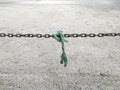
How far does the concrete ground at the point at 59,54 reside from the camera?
4.23 metres

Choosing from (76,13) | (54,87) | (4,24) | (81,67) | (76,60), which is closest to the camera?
(54,87)

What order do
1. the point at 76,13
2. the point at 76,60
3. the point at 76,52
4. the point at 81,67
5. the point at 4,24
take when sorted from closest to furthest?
the point at 81,67
the point at 76,60
the point at 76,52
the point at 4,24
the point at 76,13

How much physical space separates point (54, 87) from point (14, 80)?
2.79ft

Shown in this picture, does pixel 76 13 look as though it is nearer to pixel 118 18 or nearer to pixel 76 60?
pixel 118 18

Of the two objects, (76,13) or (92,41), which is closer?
(92,41)

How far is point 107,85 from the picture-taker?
411 cm

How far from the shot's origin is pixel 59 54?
211 inches

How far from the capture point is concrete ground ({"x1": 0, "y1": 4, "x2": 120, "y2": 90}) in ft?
13.9

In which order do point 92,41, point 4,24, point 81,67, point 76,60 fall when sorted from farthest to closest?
1. point 4,24
2. point 92,41
3. point 76,60
4. point 81,67

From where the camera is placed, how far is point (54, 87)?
408 centimetres

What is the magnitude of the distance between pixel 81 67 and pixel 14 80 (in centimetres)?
145

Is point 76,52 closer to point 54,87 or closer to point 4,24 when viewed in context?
point 54,87

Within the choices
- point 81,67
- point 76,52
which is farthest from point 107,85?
point 76,52

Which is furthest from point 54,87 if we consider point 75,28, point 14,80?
point 75,28
